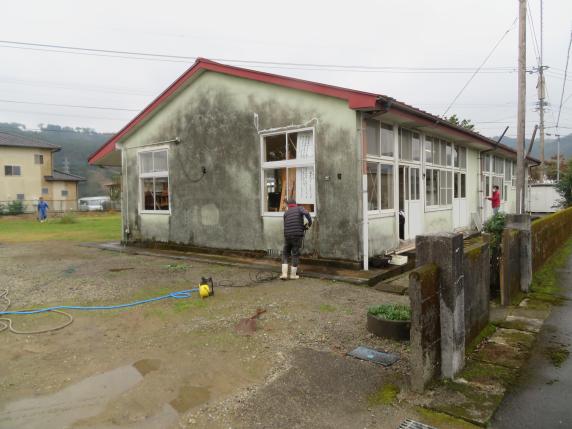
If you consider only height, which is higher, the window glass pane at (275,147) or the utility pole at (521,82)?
the utility pole at (521,82)

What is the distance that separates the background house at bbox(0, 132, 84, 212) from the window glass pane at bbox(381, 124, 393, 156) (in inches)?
1534

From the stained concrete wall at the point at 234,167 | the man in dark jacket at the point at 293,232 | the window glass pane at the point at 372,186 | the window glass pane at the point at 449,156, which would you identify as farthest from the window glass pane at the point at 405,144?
the man in dark jacket at the point at 293,232

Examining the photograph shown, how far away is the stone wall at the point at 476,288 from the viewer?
4.65 m

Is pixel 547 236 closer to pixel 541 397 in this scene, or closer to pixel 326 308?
pixel 326 308

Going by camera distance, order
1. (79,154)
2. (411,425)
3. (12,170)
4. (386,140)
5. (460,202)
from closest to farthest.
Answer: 1. (411,425)
2. (386,140)
3. (460,202)
4. (12,170)
5. (79,154)

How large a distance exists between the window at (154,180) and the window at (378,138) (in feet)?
22.3

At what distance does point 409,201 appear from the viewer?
11.3 m

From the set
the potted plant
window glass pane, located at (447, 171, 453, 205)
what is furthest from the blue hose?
window glass pane, located at (447, 171, 453, 205)

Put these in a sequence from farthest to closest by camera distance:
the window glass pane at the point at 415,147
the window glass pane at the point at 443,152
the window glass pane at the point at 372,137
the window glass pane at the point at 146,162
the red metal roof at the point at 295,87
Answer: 1. the window glass pane at the point at 146,162
2. the window glass pane at the point at 443,152
3. the window glass pane at the point at 415,147
4. the window glass pane at the point at 372,137
5. the red metal roof at the point at 295,87

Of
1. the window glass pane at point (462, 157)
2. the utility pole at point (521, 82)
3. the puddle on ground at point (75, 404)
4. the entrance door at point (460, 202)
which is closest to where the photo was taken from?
the puddle on ground at point (75, 404)

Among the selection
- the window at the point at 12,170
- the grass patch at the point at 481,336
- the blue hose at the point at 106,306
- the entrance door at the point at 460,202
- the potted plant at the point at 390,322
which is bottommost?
the grass patch at the point at 481,336

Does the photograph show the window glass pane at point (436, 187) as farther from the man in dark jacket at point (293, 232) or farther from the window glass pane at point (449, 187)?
the man in dark jacket at point (293, 232)

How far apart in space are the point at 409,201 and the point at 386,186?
152 cm

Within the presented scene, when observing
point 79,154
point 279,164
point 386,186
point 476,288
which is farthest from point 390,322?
point 79,154
